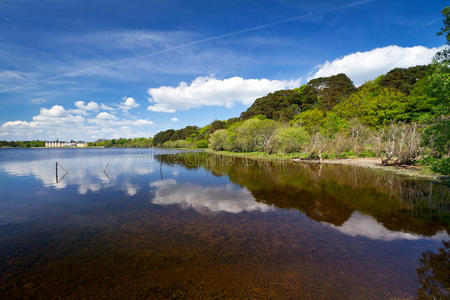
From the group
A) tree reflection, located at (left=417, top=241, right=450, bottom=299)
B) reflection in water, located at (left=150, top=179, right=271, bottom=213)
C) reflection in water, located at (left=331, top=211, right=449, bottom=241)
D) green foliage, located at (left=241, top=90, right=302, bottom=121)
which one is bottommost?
reflection in water, located at (left=150, top=179, right=271, bottom=213)

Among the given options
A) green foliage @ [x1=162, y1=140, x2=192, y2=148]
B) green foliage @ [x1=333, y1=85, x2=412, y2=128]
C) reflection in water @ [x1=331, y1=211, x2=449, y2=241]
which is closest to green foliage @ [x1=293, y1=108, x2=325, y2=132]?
green foliage @ [x1=333, y1=85, x2=412, y2=128]

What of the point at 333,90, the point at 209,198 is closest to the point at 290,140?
the point at 209,198

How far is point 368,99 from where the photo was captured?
58.7 metres

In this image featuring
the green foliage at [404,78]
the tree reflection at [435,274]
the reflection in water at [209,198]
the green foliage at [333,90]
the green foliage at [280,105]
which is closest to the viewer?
the tree reflection at [435,274]

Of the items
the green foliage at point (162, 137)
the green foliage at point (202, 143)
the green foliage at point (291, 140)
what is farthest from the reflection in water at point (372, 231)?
the green foliage at point (162, 137)

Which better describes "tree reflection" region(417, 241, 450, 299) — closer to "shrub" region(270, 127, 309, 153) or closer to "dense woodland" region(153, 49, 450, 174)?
"dense woodland" region(153, 49, 450, 174)

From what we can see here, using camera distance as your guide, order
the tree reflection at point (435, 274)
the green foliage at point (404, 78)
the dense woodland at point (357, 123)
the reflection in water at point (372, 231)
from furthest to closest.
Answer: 1. the green foliage at point (404, 78)
2. the dense woodland at point (357, 123)
3. the reflection in water at point (372, 231)
4. the tree reflection at point (435, 274)

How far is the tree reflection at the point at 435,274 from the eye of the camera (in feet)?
18.9

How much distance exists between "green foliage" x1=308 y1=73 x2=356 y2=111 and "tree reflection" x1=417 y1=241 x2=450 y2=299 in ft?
257

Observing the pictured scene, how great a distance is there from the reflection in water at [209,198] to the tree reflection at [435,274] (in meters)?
7.97

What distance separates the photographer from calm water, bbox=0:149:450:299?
627 cm

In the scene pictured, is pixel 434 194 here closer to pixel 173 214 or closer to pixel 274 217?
pixel 274 217

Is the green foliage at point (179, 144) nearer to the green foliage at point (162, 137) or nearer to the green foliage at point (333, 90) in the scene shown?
the green foliage at point (162, 137)

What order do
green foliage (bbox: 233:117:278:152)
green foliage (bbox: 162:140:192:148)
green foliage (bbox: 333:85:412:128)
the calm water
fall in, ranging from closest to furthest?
the calm water < green foliage (bbox: 333:85:412:128) < green foliage (bbox: 233:117:278:152) < green foliage (bbox: 162:140:192:148)
